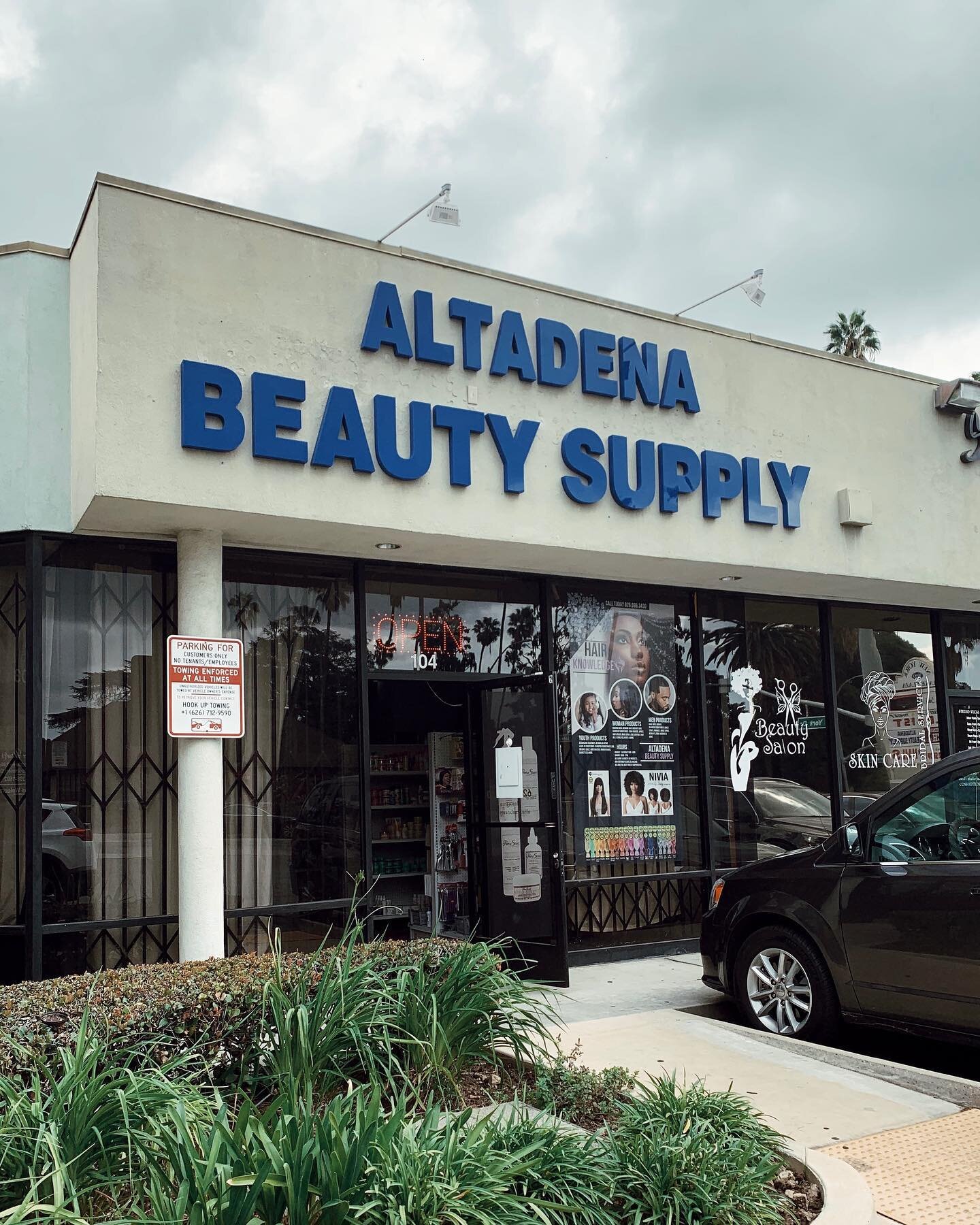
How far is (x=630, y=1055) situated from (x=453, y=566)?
4207 millimetres

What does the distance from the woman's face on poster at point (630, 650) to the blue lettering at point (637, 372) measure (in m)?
2.05

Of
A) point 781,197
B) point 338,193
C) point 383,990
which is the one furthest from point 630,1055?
point 338,193

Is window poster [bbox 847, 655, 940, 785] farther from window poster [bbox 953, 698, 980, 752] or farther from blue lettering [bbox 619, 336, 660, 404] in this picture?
blue lettering [bbox 619, 336, 660, 404]

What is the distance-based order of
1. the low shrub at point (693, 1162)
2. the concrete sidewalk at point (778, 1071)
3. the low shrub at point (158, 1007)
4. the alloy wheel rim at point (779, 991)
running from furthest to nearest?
the alloy wheel rim at point (779, 991) < the concrete sidewalk at point (778, 1071) < the low shrub at point (158, 1007) < the low shrub at point (693, 1162)

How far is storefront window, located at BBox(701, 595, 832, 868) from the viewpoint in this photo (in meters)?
10.5

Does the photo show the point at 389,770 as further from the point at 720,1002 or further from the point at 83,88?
the point at 83,88

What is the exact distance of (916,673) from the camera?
1221cm

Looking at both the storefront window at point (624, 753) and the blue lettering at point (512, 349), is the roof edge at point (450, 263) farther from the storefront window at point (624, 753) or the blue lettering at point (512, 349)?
the storefront window at point (624, 753)

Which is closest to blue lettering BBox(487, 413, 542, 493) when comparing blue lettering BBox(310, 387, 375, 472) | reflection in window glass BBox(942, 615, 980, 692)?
blue lettering BBox(310, 387, 375, 472)

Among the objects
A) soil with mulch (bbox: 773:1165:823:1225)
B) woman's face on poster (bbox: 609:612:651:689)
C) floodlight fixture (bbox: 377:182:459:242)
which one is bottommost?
soil with mulch (bbox: 773:1165:823:1225)

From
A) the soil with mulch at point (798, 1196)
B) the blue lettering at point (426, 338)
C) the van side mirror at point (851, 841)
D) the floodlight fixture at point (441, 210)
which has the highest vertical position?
the floodlight fixture at point (441, 210)

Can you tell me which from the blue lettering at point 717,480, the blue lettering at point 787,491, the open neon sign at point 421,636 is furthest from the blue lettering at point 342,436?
the blue lettering at point 787,491

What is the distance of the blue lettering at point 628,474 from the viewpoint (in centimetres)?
877

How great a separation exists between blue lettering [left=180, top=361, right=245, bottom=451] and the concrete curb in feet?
16.3
